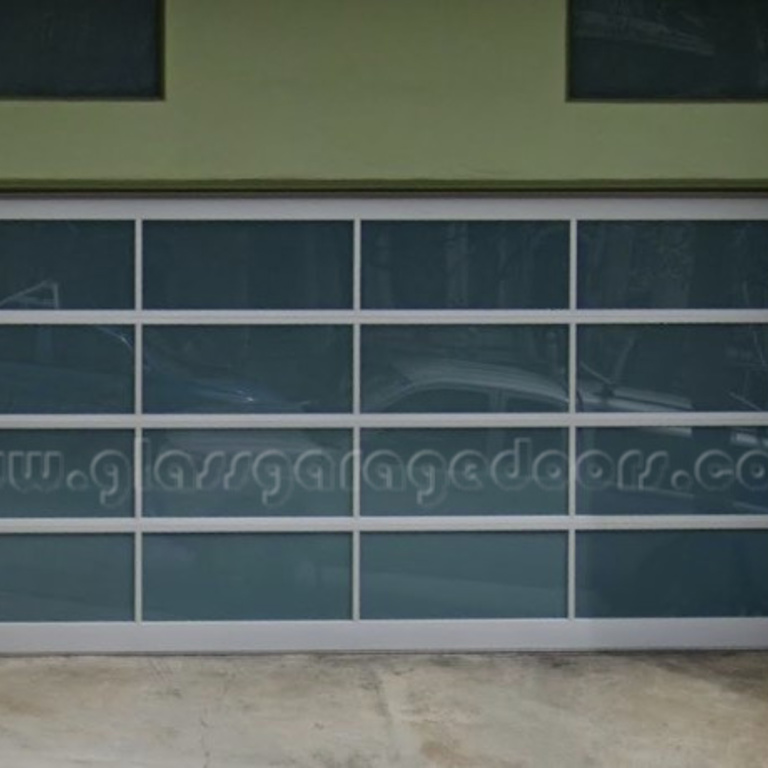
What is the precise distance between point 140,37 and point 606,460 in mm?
3291

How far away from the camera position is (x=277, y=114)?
758 cm

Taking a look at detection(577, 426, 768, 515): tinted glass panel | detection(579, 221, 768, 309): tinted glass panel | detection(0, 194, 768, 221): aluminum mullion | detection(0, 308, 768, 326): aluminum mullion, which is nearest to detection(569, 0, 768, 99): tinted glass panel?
detection(0, 194, 768, 221): aluminum mullion

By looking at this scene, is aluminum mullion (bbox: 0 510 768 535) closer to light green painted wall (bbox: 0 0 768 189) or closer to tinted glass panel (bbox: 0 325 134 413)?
tinted glass panel (bbox: 0 325 134 413)

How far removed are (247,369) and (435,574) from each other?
1.46 m

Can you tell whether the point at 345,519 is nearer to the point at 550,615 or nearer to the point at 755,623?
the point at 550,615

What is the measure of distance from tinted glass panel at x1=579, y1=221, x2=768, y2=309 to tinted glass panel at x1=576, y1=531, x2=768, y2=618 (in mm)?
1249

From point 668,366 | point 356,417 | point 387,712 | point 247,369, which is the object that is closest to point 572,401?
point 668,366

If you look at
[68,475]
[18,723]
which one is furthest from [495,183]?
[18,723]

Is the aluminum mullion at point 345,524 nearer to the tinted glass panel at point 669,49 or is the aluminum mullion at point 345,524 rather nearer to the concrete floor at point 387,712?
the concrete floor at point 387,712

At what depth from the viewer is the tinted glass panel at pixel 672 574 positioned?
7863mm

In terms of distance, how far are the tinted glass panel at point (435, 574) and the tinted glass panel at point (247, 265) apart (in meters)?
1.32

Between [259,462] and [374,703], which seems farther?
[259,462]

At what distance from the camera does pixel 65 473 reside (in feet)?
25.4

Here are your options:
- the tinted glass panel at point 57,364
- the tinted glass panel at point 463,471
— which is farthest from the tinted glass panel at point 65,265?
the tinted glass panel at point 463,471
